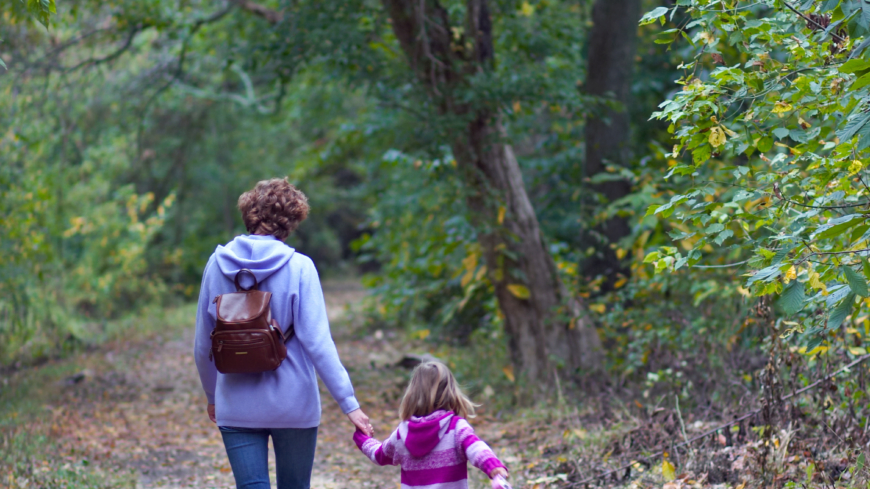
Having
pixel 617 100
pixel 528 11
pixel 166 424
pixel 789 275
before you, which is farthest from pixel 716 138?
pixel 528 11

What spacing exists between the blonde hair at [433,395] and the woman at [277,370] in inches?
8.1

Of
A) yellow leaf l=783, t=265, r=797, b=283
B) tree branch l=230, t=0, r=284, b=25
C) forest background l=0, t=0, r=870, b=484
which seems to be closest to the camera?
yellow leaf l=783, t=265, r=797, b=283

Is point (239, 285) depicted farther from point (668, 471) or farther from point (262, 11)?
point (262, 11)

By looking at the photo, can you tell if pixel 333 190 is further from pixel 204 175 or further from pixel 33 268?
pixel 33 268

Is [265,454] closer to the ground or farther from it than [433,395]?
closer to the ground

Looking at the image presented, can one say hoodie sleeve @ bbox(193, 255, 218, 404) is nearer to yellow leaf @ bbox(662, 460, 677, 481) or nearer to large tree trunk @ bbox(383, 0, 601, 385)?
yellow leaf @ bbox(662, 460, 677, 481)

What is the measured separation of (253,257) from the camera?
2.81 metres

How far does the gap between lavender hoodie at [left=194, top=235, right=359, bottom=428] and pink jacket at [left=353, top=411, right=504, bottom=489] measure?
24 centimetres

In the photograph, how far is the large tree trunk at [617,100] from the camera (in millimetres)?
7512

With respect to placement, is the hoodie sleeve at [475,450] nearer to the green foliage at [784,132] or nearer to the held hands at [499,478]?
the held hands at [499,478]

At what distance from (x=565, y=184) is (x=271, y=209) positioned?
5.71m

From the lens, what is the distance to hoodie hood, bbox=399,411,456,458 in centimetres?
281

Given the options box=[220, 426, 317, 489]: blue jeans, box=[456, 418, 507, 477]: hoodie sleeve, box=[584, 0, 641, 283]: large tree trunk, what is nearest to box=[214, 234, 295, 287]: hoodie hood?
box=[220, 426, 317, 489]: blue jeans

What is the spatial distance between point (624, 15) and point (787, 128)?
15.6 ft
